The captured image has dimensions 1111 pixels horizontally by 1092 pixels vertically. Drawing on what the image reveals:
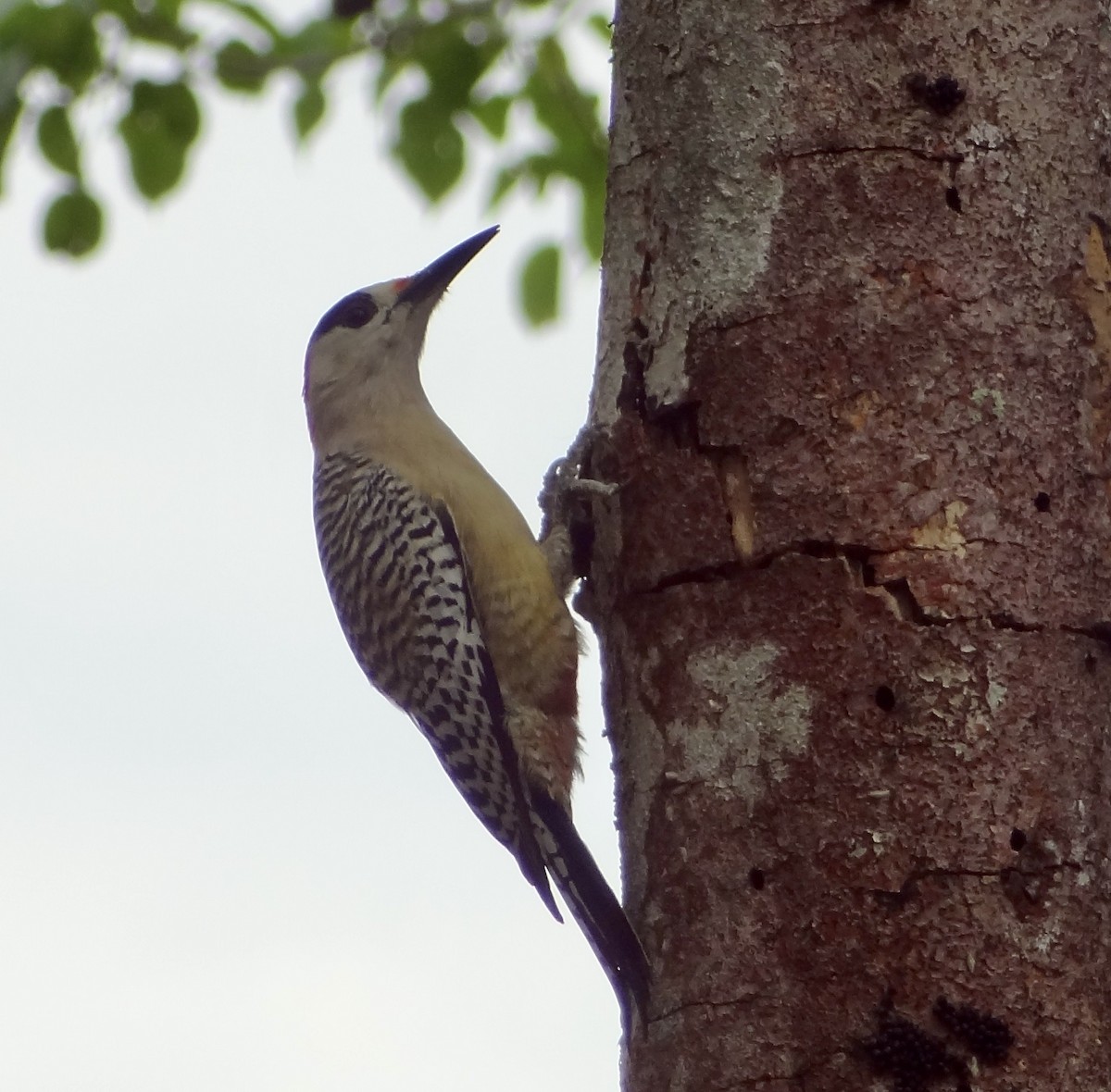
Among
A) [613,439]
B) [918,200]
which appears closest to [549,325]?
[613,439]

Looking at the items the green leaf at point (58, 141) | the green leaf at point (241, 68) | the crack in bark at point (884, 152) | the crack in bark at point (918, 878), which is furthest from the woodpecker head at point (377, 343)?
the crack in bark at point (918, 878)

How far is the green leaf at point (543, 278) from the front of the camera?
5.00 m

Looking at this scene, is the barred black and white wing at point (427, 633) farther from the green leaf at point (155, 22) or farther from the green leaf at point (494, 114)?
the green leaf at point (155, 22)

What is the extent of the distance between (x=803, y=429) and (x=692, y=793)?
626 millimetres

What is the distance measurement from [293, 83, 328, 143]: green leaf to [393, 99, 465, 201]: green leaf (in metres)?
0.24

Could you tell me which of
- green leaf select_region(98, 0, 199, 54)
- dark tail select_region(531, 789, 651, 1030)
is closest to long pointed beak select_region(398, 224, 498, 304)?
green leaf select_region(98, 0, 199, 54)

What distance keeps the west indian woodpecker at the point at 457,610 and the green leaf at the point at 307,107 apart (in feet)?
2.92

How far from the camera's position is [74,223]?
4.34m

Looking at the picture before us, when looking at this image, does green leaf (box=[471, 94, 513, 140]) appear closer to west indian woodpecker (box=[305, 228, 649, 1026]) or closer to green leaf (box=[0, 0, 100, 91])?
west indian woodpecker (box=[305, 228, 649, 1026])

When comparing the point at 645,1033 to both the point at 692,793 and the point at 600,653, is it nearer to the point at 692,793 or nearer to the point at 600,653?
the point at 692,793

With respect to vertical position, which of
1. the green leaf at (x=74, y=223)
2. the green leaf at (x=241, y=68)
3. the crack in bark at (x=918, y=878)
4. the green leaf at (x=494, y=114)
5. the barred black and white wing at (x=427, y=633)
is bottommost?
the crack in bark at (x=918, y=878)

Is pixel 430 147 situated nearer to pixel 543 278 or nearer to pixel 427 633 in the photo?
pixel 543 278

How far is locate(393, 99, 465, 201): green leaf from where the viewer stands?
4.55 meters

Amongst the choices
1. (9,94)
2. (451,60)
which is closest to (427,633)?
(451,60)
